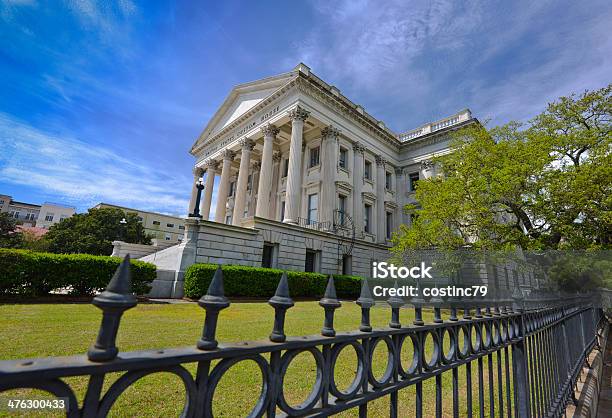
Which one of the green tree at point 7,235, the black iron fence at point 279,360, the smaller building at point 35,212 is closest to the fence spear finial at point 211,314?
the black iron fence at point 279,360

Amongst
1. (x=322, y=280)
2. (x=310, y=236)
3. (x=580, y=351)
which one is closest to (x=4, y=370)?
(x=580, y=351)

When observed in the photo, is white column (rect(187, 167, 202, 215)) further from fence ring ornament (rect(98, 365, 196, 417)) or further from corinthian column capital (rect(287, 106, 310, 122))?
fence ring ornament (rect(98, 365, 196, 417))

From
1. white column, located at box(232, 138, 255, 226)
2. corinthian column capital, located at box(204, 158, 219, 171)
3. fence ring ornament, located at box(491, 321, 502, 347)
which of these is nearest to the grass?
fence ring ornament, located at box(491, 321, 502, 347)

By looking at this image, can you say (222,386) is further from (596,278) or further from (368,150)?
(368,150)

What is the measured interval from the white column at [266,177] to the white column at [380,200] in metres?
11.1

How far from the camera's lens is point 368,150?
92.4ft

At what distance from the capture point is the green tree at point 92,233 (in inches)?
1400

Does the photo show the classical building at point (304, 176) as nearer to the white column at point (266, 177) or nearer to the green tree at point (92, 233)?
the white column at point (266, 177)

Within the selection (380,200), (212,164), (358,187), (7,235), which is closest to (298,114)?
(358,187)

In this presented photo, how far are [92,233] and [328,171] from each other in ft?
105

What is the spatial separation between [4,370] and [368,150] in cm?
2893

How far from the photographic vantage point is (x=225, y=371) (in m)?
0.88

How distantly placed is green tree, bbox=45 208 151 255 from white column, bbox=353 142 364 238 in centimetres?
3026

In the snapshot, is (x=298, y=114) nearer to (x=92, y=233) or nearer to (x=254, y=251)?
(x=254, y=251)
